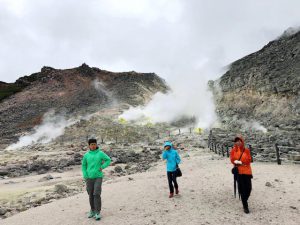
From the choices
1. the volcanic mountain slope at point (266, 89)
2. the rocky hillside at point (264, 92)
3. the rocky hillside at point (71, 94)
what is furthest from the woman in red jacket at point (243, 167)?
the rocky hillside at point (71, 94)

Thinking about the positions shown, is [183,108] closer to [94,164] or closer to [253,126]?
[253,126]

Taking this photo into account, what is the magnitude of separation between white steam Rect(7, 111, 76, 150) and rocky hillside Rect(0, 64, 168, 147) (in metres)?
1.65

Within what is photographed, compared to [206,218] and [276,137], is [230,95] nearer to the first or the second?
[276,137]

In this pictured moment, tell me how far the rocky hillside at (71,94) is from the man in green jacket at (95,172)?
45253 millimetres

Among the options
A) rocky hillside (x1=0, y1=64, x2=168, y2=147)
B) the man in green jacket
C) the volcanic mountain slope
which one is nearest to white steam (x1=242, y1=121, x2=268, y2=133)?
the volcanic mountain slope

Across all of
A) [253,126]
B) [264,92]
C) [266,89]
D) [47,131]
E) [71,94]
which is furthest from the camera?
[71,94]

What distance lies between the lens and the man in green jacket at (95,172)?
8.12 meters

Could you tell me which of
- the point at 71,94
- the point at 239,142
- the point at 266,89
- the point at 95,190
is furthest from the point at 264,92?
the point at 95,190

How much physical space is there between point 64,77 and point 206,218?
71.0 metres

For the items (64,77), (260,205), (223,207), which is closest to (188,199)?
(223,207)

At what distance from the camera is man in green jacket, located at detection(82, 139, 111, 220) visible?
8125mm

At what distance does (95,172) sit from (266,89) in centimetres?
3866

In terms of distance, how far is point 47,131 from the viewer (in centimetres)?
5081

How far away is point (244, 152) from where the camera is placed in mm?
8219
